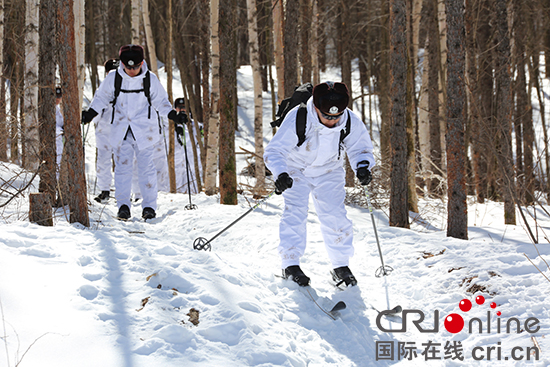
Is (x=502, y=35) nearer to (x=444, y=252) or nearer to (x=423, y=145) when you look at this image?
(x=423, y=145)

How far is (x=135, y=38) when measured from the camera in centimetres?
1044

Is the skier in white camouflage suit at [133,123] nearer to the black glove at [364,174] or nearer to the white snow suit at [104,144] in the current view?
the white snow suit at [104,144]

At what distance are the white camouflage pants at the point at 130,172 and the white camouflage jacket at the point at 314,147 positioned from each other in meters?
3.28

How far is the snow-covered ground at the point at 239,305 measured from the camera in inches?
97.3

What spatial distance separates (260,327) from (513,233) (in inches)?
179

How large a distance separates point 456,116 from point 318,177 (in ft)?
7.75

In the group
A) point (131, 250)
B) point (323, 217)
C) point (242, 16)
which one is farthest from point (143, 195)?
point (242, 16)

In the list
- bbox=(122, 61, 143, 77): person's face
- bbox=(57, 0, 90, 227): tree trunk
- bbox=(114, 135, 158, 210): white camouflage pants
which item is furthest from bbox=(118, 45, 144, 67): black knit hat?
bbox=(57, 0, 90, 227): tree trunk

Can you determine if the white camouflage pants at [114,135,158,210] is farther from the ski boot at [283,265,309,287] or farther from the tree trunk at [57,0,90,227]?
the ski boot at [283,265,309,287]

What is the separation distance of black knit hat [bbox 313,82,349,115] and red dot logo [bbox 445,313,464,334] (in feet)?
6.15

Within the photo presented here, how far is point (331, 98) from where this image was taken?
3820 mm

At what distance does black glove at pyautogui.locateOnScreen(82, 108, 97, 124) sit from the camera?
20.8ft

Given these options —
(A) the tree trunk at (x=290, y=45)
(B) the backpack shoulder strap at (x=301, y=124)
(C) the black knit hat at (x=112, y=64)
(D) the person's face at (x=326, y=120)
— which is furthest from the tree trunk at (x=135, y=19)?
(D) the person's face at (x=326, y=120)

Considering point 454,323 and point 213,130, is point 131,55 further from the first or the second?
point 454,323
